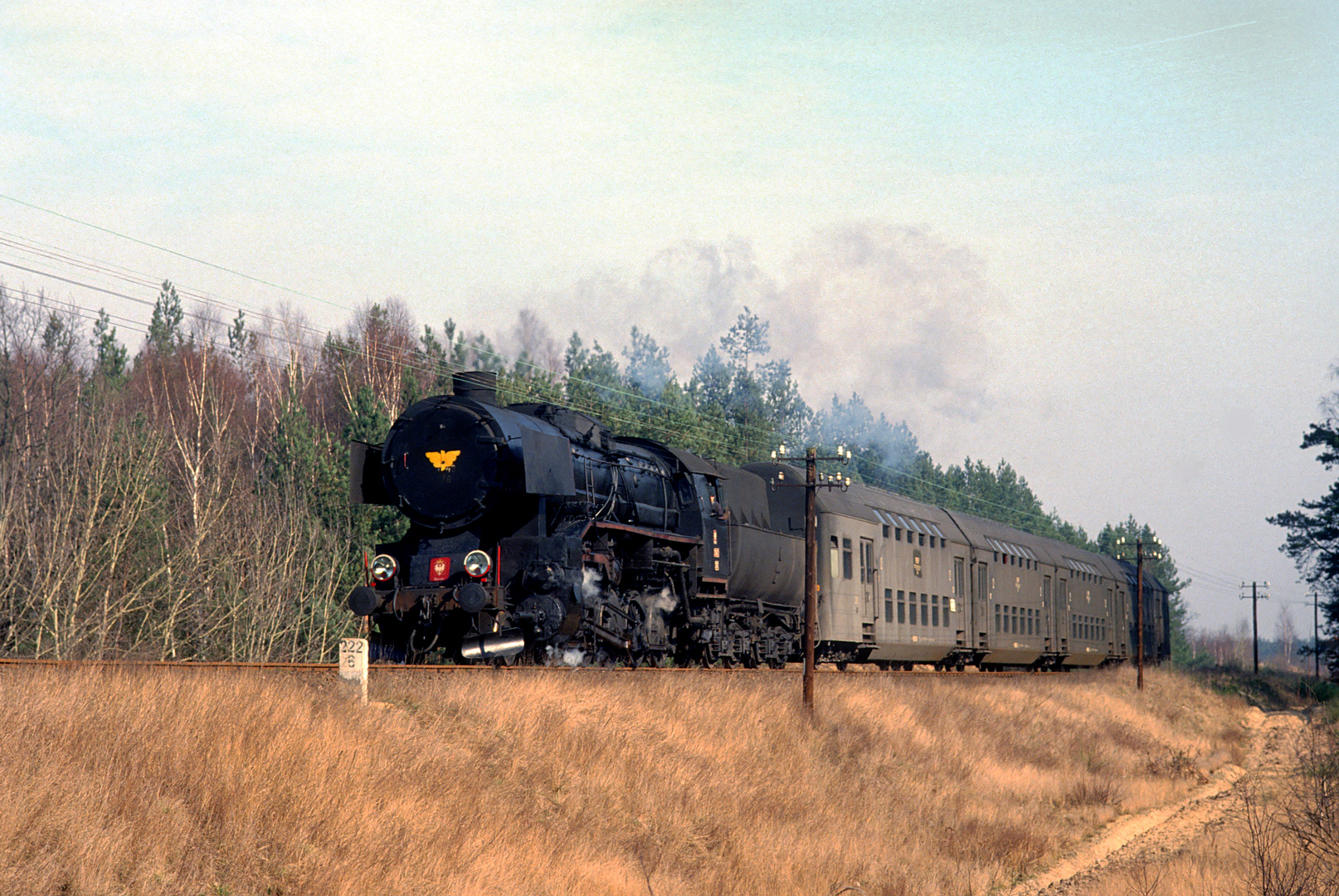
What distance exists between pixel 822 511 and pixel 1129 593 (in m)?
33.4

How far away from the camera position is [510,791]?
12852 millimetres

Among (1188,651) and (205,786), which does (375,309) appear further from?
(1188,651)

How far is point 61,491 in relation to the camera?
27.1 m

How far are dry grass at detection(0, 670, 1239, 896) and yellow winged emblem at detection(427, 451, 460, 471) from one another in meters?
3.59

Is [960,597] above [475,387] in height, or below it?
below

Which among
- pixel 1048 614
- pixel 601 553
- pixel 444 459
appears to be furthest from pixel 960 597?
pixel 444 459

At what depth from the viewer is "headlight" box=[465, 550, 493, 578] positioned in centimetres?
1642

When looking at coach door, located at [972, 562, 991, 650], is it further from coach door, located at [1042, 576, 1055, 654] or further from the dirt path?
the dirt path

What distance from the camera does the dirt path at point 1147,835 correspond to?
18630 millimetres

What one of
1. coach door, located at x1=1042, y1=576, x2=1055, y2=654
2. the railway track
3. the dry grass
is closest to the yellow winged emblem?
the railway track

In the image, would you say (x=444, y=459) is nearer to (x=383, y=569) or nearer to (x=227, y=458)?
(x=383, y=569)

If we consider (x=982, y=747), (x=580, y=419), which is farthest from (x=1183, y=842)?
(x=580, y=419)

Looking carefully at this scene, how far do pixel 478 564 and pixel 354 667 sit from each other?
3592 mm

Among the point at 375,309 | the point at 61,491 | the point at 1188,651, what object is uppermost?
the point at 375,309
